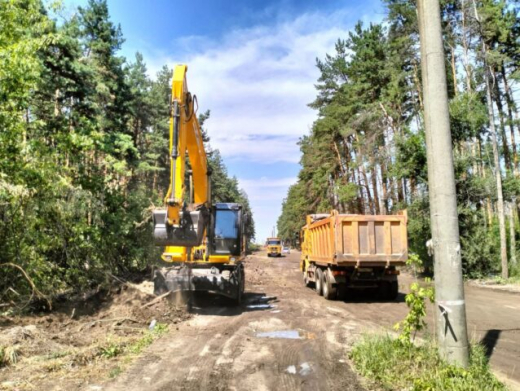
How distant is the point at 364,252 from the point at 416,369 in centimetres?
760

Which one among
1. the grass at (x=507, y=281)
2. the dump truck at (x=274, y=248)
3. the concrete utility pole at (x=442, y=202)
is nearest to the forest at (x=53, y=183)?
the concrete utility pole at (x=442, y=202)

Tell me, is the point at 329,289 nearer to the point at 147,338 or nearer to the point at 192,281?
the point at 192,281

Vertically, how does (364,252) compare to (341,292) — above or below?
above

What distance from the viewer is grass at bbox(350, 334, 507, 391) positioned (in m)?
4.61

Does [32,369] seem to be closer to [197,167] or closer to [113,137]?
[197,167]

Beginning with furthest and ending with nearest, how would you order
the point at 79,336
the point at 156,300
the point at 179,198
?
the point at 156,300
the point at 179,198
the point at 79,336

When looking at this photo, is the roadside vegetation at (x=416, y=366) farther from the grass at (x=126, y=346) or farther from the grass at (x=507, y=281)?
the grass at (x=507, y=281)

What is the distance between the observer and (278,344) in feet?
25.5

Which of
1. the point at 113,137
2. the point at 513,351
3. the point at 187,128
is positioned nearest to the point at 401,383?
the point at 513,351

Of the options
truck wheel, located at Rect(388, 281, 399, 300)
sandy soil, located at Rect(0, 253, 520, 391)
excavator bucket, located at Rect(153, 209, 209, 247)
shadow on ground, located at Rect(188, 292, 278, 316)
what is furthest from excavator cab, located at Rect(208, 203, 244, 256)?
truck wheel, located at Rect(388, 281, 399, 300)

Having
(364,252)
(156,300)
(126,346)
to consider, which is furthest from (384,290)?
(126,346)

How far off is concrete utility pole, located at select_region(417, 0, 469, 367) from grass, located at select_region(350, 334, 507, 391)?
8.9 inches

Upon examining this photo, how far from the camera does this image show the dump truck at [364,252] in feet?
41.4

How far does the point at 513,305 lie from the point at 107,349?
461 inches
